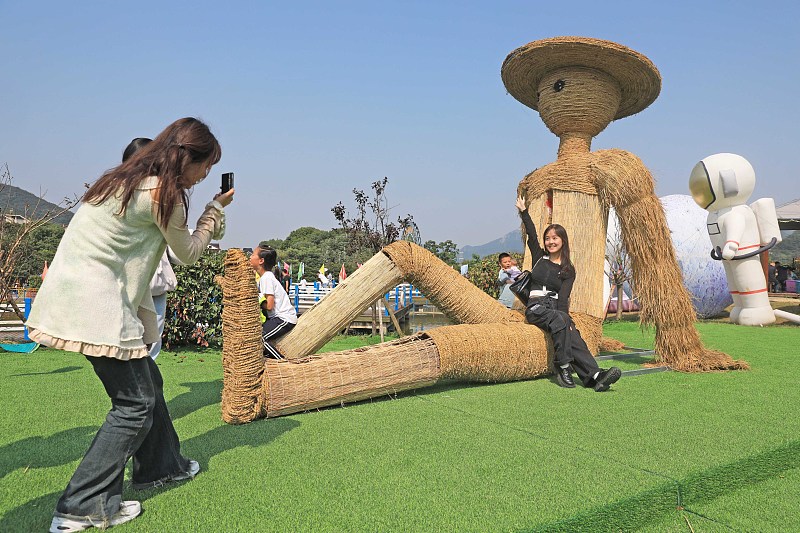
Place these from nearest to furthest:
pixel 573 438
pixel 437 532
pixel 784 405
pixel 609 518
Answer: pixel 437 532
pixel 609 518
pixel 573 438
pixel 784 405

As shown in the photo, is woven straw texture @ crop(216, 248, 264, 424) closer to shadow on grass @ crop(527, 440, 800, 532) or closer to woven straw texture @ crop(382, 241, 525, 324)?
woven straw texture @ crop(382, 241, 525, 324)

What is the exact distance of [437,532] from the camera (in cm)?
230

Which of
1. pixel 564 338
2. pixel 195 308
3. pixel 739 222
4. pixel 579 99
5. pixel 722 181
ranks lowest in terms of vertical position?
pixel 564 338

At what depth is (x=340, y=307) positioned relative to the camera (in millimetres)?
4898

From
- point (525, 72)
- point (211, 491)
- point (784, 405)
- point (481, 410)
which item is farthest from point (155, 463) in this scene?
point (525, 72)

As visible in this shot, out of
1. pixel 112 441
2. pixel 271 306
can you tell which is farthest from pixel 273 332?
pixel 112 441

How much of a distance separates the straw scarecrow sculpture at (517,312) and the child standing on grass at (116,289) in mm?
1579

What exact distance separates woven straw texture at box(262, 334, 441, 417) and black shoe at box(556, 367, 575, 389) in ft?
4.06

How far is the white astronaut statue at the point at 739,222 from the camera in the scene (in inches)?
428

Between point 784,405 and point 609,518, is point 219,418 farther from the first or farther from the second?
point 784,405

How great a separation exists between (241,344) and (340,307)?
1.08m

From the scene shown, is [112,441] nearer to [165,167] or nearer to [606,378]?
[165,167]

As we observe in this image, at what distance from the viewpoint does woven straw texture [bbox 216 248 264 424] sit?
399 cm

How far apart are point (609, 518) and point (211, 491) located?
180cm
